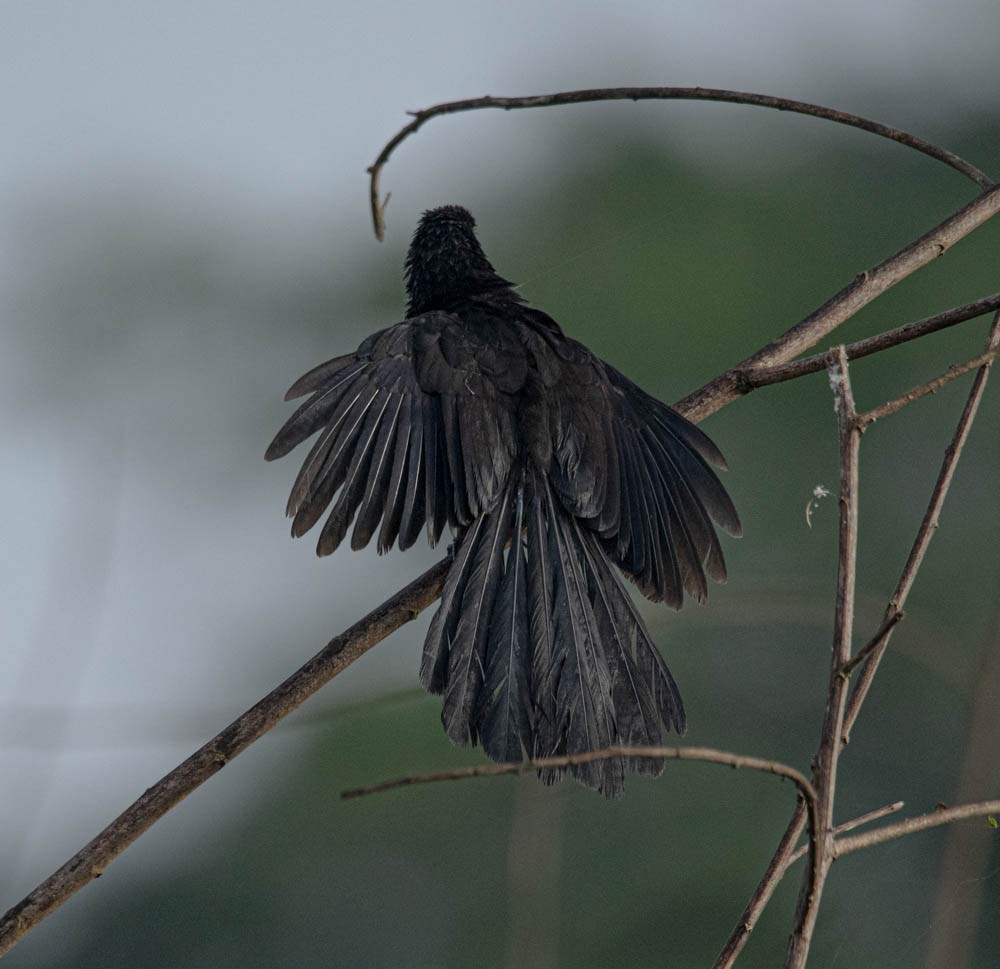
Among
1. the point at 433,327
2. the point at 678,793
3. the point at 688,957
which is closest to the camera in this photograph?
the point at 433,327

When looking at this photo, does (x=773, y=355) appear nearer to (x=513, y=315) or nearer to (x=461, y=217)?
(x=513, y=315)

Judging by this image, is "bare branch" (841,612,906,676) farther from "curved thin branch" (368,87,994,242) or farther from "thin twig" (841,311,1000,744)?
"curved thin branch" (368,87,994,242)

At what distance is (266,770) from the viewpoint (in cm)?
688

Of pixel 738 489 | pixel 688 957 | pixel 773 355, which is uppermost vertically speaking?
pixel 738 489

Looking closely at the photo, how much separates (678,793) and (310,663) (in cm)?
326

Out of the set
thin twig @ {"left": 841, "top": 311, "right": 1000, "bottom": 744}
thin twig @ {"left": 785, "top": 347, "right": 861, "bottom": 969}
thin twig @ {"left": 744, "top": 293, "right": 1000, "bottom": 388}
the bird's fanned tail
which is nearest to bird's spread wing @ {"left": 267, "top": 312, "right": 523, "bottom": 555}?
the bird's fanned tail

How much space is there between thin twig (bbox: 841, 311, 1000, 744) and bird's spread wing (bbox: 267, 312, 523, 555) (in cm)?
112

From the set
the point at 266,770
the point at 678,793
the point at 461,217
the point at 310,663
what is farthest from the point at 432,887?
the point at 310,663

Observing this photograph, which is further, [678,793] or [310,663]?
[678,793]

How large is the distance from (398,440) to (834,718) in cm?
154

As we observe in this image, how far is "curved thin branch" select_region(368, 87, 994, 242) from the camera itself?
2150mm

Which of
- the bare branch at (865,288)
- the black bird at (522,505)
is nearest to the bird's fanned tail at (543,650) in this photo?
the black bird at (522,505)

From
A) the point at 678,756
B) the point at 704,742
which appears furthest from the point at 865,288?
the point at 704,742

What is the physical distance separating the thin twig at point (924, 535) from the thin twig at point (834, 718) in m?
0.13
